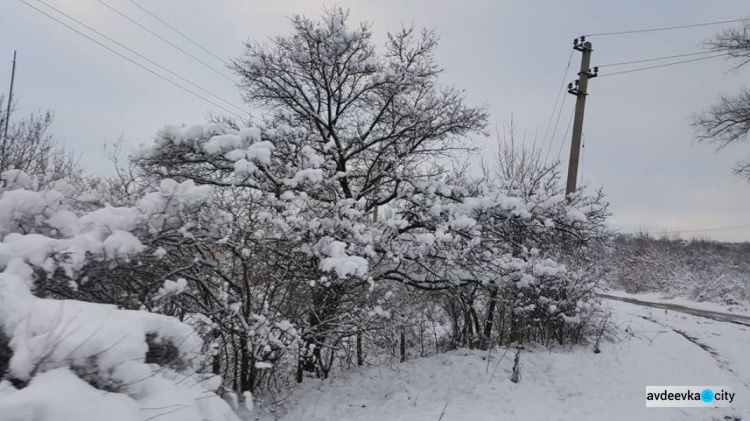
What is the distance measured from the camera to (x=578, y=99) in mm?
11367

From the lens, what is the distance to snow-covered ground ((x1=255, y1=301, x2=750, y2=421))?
5684 mm

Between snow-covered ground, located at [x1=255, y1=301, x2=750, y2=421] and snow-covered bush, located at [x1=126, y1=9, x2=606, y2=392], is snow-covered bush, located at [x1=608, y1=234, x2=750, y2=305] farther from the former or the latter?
snow-covered bush, located at [x1=126, y1=9, x2=606, y2=392]

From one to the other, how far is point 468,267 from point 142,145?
19.3 feet

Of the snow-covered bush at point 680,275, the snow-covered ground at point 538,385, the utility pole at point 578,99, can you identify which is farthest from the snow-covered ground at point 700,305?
the utility pole at point 578,99

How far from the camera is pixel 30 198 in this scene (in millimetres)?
3492

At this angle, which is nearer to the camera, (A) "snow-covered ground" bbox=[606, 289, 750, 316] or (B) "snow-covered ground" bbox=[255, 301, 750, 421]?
(B) "snow-covered ground" bbox=[255, 301, 750, 421]

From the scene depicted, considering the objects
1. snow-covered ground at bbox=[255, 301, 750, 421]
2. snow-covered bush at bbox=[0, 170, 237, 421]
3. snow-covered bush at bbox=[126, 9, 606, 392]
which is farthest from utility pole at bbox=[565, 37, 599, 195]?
snow-covered bush at bbox=[0, 170, 237, 421]

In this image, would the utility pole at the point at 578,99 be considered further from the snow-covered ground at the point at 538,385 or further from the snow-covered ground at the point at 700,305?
the snow-covered ground at the point at 700,305

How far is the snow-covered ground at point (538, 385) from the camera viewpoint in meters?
5.68

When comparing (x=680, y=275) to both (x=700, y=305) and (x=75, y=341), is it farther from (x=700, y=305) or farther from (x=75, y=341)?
(x=75, y=341)

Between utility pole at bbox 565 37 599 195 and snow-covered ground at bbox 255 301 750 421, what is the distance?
166 inches

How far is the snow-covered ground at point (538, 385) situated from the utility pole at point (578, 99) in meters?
4.22

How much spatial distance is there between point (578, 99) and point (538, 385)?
7.98 metres

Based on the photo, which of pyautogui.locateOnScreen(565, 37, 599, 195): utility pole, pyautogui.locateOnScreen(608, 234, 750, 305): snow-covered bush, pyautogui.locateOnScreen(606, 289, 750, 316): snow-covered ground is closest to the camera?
pyautogui.locateOnScreen(565, 37, 599, 195): utility pole
